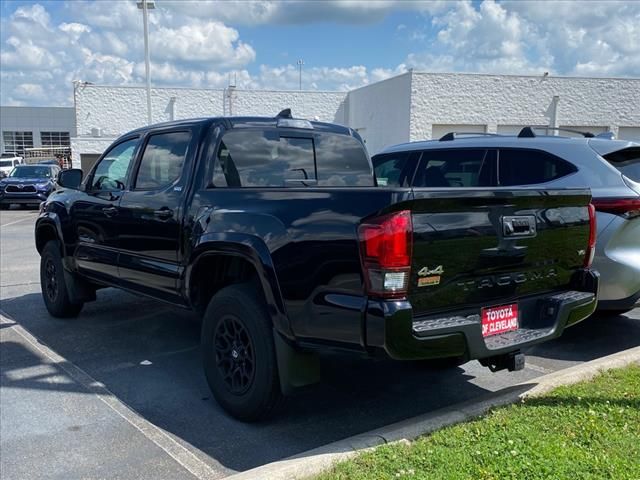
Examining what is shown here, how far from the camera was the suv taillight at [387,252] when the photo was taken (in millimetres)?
3098

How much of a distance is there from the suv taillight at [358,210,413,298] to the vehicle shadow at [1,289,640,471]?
1.29 meters

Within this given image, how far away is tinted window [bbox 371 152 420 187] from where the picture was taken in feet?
22.5

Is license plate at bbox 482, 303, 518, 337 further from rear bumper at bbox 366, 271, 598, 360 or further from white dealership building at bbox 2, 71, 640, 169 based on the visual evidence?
white dealership building at bbox 2, 71, 640, 169

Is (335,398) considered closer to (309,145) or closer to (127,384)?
(127,384)

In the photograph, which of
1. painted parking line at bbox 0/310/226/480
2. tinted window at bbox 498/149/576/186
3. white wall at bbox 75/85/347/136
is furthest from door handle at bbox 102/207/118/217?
white wall at bbox 75/85/347/136

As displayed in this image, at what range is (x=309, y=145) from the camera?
5.23 meters

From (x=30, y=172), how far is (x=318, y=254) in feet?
74.6

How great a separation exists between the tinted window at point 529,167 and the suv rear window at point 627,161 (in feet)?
1.14

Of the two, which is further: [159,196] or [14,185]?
[14,185]

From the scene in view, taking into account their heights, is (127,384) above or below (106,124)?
below

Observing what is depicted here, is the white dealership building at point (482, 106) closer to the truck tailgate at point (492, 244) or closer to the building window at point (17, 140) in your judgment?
the truck tailgate at point (492, 244)

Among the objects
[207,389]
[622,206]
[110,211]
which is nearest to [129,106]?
[110,211]

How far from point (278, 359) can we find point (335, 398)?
3.51 feet

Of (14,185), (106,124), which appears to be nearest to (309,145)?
(14,185)
